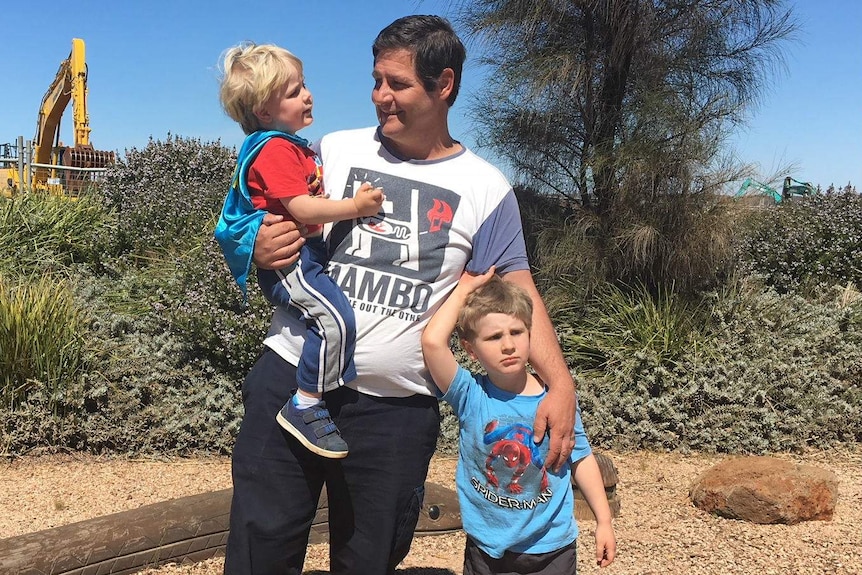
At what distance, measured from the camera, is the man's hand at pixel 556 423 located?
2066 mm

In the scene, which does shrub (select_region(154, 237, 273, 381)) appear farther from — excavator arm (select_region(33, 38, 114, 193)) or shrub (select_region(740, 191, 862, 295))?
excavator arm (select_region(33, 38, 114, 193))

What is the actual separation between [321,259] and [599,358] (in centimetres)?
457

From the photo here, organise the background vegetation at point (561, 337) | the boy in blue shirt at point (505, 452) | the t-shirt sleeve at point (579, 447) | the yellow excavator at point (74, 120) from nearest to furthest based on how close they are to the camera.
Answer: the boy in blue shirt at point (505, 452), the t-shirt sleeve at point (579, 447), the background vegetation at point (561, 337), the yellow excavator at point (74, 120)

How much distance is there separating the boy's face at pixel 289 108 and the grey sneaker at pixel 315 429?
29.8 inches

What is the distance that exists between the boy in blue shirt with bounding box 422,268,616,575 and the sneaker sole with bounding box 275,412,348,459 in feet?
1.05

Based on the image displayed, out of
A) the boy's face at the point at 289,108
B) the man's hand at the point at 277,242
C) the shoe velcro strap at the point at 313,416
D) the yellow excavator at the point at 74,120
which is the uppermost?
the yellow excavator at the point at 74,120

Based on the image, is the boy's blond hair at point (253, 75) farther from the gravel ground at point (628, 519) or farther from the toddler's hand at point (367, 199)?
the gravel ground at point (628, 519)

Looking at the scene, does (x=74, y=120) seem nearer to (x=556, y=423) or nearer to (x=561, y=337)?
(x=561, y=337)

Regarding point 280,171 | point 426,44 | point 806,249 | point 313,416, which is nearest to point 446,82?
point 426,44

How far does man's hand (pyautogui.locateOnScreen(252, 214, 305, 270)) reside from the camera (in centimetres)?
203

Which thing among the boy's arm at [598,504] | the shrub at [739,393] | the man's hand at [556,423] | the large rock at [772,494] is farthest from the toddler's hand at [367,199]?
the shrub at [739,393]

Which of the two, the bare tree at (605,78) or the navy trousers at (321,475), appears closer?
the navy trousers at (321,475)

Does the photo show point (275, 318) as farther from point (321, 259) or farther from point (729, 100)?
point (729, 100)

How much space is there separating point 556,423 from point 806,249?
701 centimetres
